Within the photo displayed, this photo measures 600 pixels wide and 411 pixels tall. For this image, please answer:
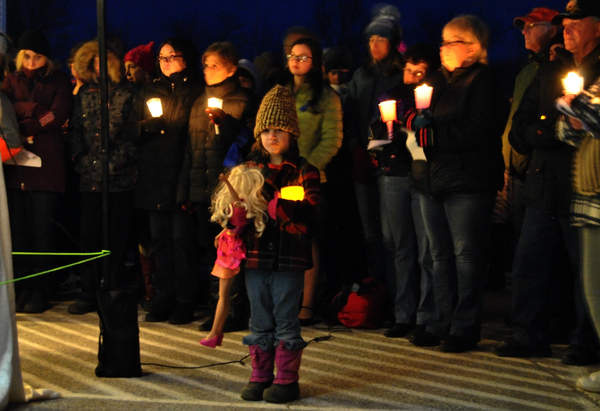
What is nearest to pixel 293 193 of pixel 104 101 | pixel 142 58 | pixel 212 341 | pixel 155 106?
pixel 212 341

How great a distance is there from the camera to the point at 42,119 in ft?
25.6

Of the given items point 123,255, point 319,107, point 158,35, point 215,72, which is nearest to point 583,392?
point 319,107

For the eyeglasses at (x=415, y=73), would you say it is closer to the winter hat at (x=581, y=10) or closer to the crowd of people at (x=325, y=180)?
the crowd of people at (x=325, y=180)

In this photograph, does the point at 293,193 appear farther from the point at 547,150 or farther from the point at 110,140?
the point at 110,140

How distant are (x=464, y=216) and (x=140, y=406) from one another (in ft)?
8.87

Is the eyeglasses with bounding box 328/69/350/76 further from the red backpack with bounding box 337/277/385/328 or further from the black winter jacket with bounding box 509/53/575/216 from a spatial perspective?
the black winter jacket with bounding box 509/53/575/216

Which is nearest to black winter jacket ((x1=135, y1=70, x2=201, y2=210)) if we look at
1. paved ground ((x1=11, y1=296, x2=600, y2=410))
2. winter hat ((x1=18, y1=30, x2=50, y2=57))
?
paved ground ((x1=11, y1=296, x2=600, y2=410))

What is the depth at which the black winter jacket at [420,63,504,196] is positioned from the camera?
621 centimetres

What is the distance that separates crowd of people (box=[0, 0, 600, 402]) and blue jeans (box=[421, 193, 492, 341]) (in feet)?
0.04

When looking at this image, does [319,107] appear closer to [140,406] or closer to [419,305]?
[419,305]

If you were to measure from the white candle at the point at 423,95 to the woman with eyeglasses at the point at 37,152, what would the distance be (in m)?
3.48

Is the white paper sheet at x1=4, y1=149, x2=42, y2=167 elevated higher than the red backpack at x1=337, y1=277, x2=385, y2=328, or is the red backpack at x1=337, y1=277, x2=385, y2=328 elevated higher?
the white paper sheet at x1=4, y1=149, x2=42, y2=167

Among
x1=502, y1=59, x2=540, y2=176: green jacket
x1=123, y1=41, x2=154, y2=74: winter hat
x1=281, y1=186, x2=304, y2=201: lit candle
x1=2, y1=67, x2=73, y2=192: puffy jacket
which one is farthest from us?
x1=123, y1=41, x2=154, y2=74: winter hat

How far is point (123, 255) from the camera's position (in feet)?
26.7
